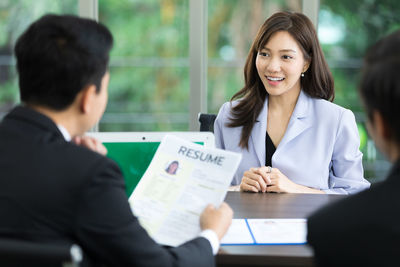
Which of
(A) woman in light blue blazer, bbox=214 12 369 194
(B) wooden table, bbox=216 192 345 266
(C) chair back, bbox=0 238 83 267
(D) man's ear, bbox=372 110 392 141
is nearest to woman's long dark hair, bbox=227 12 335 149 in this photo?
(A) woman in light blue blazer, bbox=214 12 369 194

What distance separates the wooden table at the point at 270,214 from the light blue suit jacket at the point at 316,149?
22 cm

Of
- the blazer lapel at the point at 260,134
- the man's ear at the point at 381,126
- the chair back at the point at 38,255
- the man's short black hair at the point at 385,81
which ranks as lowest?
Answer: the blazer lapel at the point at 260,134

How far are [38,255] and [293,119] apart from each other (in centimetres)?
158

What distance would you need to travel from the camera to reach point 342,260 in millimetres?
824

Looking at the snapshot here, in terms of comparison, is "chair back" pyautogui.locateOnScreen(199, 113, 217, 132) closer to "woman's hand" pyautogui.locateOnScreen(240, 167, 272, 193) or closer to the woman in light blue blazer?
the woman in light blue blazer

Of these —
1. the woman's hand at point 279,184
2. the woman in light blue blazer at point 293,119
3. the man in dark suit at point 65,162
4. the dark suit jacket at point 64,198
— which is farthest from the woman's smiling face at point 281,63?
the dark suit jacket at point 64,198

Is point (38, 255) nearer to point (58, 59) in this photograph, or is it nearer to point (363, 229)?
point (58, 59)

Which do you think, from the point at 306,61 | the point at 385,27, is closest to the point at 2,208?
the point at 306,61

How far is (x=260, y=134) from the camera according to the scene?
85.1 inches

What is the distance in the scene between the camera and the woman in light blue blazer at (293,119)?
2041mm

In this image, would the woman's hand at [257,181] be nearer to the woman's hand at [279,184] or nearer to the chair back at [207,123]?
the woman's hand at [279,184]

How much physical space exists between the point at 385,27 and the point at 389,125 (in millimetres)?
2885

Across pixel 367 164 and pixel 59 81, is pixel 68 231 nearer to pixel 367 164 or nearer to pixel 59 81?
pixel 59 81

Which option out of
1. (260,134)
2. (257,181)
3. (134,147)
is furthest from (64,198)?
(260,134)
